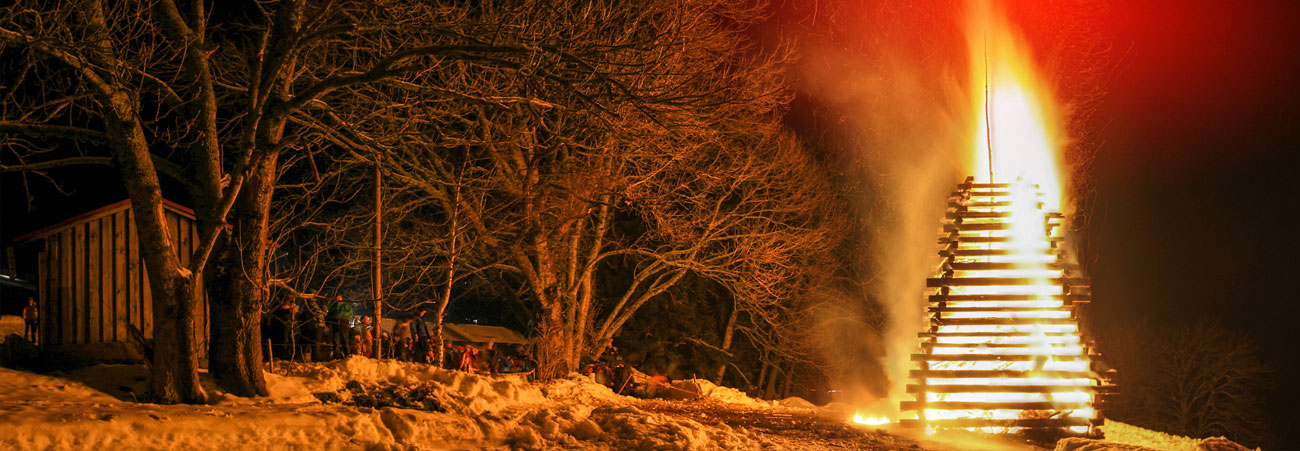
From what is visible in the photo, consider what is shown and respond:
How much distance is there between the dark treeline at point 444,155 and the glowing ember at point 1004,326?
431 centimetres

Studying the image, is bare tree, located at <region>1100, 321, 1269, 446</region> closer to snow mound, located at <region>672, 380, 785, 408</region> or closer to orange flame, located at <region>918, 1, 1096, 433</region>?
snow mound, located at <region>672, 380, 785, 408</region>

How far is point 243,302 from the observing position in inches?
418

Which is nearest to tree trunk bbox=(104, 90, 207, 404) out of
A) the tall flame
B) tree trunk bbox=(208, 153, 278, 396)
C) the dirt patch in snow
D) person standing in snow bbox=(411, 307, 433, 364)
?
tree trunk bbox=(208, 153, 278, 396)

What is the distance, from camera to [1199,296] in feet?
193

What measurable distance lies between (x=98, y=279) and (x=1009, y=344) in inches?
522

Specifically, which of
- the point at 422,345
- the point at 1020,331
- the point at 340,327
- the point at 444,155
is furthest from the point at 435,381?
the point at 444,155

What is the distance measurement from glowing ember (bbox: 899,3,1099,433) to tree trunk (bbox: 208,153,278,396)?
836 cm

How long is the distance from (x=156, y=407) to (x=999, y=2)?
46.1ft

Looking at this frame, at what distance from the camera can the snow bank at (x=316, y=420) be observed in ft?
25.3

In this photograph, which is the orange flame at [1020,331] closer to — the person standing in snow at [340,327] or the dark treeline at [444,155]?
the dark treeline at [444,155]

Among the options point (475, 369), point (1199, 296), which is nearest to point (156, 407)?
point (475, 369)

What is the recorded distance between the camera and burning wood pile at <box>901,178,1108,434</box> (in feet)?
43.0

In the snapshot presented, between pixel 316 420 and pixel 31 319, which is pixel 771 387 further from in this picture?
pixel 316 420

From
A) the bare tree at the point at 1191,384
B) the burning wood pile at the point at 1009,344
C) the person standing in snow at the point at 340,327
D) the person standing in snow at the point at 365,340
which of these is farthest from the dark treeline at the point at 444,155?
the bare tree at the point at 1191,384
